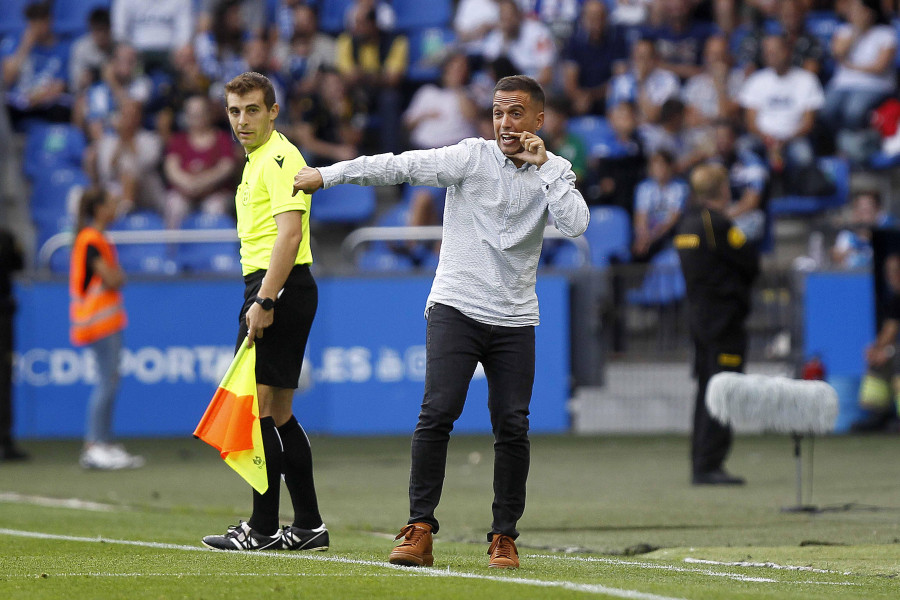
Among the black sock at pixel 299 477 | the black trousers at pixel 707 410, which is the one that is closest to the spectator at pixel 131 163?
the black trousers at pixel 707 410

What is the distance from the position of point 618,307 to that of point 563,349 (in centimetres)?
82

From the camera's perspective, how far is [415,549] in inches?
208

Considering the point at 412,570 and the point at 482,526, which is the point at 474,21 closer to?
the point at 482,526

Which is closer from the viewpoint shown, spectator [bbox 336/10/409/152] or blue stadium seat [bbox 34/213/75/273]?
blue stadium seat [bbox 34/213/75/273]

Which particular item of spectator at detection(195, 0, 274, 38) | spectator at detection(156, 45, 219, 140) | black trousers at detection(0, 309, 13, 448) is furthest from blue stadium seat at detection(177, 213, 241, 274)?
spectator at detection(195, 0, 274, 38)

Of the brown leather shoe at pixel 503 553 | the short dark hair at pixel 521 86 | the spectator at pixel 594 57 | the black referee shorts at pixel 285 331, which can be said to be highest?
the spectator at pixel 594 57

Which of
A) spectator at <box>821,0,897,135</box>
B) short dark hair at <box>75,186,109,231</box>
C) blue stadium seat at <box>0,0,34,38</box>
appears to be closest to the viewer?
short dark hair at <box>75,186,109,231</box>

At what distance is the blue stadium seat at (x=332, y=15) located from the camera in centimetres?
1883

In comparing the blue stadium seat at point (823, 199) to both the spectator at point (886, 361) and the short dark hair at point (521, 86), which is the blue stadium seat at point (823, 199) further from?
the short dark hair at point (521, 86)

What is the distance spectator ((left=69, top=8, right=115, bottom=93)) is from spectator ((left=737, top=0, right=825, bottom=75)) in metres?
8.53

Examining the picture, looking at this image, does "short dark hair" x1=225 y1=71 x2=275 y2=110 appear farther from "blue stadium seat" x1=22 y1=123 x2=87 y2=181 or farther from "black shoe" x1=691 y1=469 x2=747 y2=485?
"blue stadium seat" x1=22 y1=123 x2=87 y2=181

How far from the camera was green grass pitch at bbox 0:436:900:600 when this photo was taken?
191 inches

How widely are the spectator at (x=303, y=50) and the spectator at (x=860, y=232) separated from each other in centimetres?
697

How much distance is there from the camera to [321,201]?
16703 millimetres
